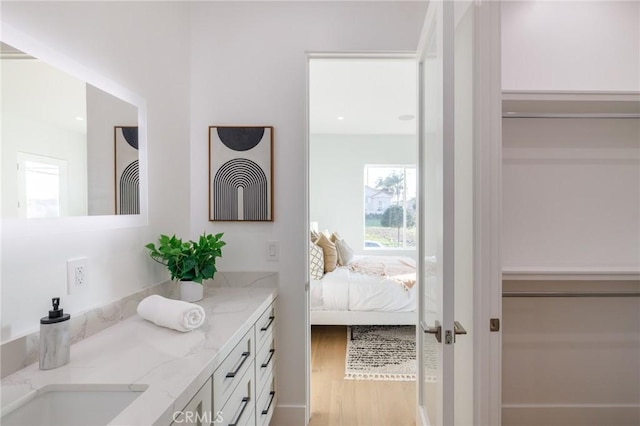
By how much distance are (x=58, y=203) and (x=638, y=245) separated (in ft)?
8.70

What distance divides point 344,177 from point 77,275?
196 inches

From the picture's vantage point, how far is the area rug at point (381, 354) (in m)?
2.62

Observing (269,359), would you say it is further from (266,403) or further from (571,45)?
(571,45)

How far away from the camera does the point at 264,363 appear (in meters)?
→ 1.66

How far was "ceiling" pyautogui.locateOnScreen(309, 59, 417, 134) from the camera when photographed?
2922 mm

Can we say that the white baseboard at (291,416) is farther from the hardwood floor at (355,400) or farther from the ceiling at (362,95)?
the ceiling at (362,95)

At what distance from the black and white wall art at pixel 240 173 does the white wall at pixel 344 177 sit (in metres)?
3.87

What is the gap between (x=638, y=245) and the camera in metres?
1.71

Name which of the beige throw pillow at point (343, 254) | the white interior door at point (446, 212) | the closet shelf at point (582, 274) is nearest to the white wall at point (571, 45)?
the white interior door at point (446, 212)

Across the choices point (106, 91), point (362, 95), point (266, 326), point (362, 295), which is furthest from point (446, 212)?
point (362, 95)

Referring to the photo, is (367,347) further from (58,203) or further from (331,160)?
(331,160)

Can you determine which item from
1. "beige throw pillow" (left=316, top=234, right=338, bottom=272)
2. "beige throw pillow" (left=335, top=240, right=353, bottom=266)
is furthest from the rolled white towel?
"beige throw pillow" (left=335, top=240, right=353, bottom=266)

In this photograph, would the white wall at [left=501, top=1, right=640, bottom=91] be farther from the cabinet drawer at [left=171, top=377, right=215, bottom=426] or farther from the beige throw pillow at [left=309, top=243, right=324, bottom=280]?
the beige throw pillow at [left=309, top=243, right=324, bottom=280]

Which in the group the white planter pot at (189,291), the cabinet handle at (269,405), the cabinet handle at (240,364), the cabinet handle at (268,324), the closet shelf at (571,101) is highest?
the closet shelf at (571,101)
